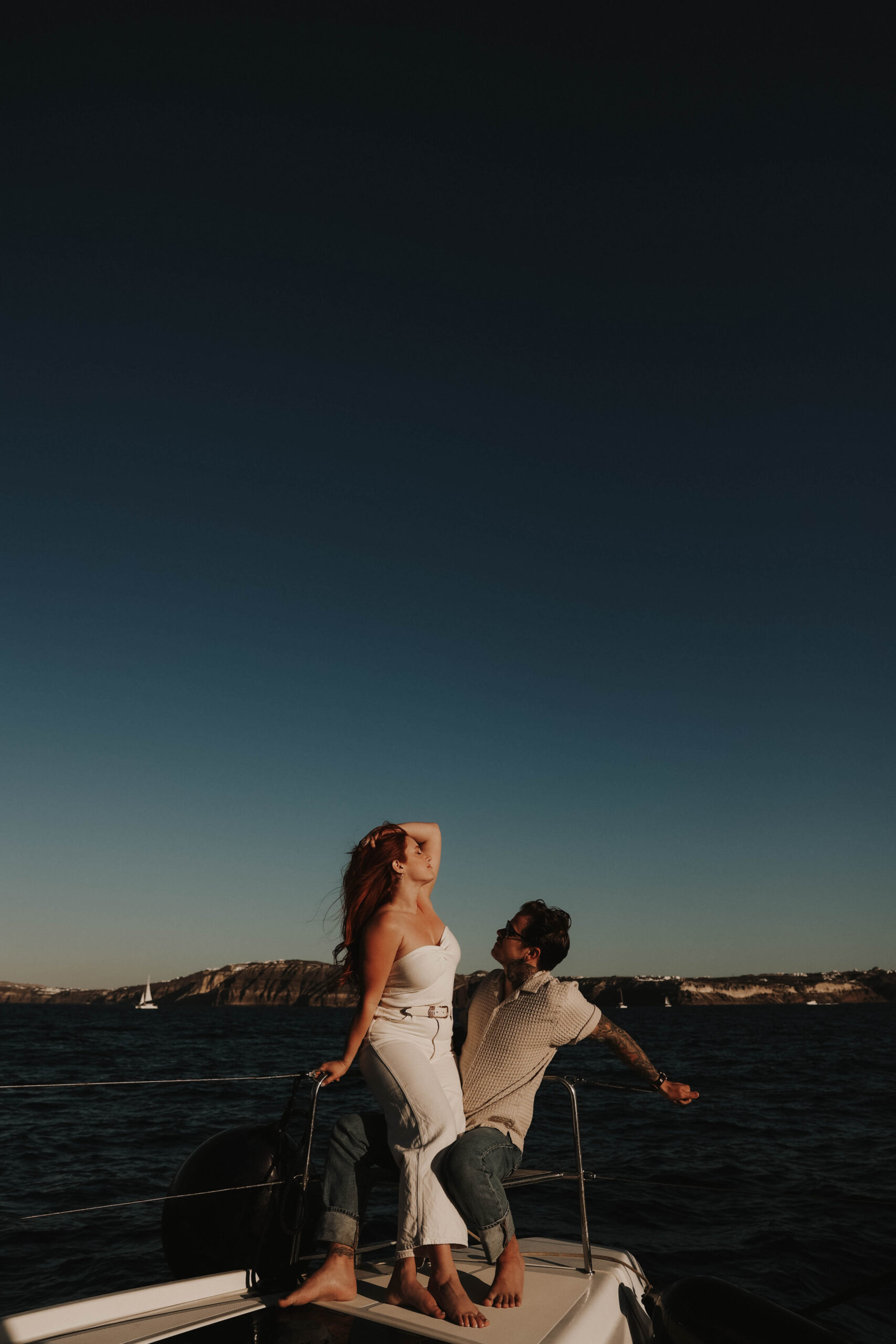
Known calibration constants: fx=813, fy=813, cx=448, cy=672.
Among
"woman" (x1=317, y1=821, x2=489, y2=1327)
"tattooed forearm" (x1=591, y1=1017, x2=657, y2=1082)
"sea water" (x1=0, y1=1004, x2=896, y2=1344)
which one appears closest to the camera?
"woman" (x1=317, y1=821, x2=489, y2=1327)

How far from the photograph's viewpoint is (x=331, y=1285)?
2783mm

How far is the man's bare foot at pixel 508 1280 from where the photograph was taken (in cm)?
274

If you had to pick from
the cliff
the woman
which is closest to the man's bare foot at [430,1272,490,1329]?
the woman

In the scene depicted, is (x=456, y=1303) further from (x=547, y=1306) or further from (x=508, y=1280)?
(x=547, y=1306)

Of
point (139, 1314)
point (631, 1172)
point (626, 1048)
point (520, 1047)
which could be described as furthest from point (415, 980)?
point (631, 1172)

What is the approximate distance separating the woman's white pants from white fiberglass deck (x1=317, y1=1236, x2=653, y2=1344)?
20 cm

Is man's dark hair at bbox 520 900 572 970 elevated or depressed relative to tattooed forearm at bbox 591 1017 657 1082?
elevated

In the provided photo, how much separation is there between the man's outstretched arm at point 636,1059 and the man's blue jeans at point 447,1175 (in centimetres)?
56

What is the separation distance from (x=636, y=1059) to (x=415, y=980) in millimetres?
1018

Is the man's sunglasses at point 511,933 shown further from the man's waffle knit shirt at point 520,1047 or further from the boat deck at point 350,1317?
the boat deck at point 350,1317

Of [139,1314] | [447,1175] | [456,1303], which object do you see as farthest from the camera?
[447,1175]

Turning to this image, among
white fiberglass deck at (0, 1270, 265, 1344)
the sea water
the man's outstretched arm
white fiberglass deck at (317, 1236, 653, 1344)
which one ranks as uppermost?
the man's outstretched arm

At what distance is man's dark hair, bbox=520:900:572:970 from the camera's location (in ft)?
11.1

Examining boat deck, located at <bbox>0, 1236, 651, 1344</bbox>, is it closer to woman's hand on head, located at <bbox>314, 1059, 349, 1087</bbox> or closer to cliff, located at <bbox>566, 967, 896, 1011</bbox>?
woman's hand on head, located at <bbox>314, 1059, 349, 1087</bbox>
